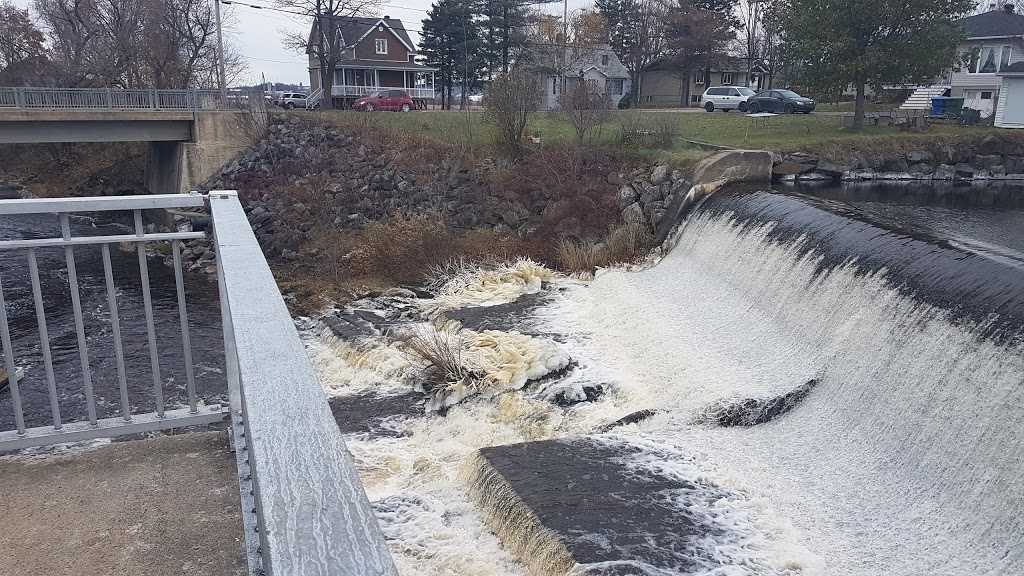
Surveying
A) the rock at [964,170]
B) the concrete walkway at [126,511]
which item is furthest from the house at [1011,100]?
the concrete walkway at [126,511]

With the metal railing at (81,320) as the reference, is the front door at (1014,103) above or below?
above

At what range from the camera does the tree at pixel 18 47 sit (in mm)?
41000

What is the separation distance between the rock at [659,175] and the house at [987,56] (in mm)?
22559

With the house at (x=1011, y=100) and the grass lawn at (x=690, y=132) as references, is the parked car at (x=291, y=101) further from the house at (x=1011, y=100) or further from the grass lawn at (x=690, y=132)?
the house at (x=1011, y=100)

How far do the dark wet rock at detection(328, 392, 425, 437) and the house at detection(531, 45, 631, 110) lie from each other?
3457 centimetres

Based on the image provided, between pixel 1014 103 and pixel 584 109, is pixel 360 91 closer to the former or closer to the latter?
pixel 584 109

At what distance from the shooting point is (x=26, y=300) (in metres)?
17.7

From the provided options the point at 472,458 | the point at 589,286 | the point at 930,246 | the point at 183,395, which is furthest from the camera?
the point at 589,286

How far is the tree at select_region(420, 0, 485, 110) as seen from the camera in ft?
161

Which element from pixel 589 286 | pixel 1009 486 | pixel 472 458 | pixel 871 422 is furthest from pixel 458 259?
pixel 1009 486

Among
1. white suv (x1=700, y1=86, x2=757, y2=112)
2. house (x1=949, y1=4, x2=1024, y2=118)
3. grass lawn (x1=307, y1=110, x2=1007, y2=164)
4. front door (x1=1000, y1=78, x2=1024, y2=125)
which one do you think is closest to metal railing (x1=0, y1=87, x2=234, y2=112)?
grass lawn (x1=307, y1=110, x2=1007, y2=164)

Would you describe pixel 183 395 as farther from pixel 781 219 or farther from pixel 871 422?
pixel 781 219

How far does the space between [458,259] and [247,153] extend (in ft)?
49.4

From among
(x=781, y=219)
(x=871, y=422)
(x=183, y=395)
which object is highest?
(x=781, y=219)
